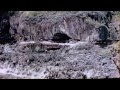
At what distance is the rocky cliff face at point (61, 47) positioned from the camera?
279cm

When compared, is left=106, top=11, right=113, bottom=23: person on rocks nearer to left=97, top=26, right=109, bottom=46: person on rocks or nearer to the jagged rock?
left=97, top=26, right=109, bottom=46: person on rocks

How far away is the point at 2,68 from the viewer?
2.79 meters

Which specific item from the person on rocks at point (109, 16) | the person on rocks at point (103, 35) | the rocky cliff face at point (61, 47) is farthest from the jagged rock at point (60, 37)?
the person on rocks at point (109, 16)

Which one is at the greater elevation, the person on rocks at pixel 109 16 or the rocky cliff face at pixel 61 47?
the person on rocks at pixel 109 16

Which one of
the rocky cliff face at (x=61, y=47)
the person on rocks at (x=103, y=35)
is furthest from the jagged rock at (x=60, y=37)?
the person on rocks at (x=103, y=35)

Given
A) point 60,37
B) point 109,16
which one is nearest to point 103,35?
point 109,16

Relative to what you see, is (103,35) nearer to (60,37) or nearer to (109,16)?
(109,16)

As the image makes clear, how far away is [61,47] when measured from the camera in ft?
9.33

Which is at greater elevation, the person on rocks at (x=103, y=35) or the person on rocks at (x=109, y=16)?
the person on rocks at (x=109, y=16)

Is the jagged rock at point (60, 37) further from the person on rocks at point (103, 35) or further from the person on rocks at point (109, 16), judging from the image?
the person on rocks at point (109, 16)

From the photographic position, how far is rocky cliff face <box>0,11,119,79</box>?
2.79 metres
